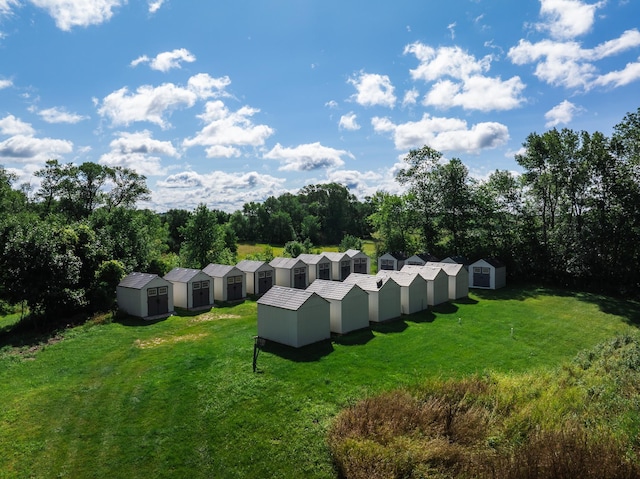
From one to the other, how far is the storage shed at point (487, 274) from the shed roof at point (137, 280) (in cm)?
2952

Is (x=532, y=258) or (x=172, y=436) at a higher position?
(x=532, y=258)

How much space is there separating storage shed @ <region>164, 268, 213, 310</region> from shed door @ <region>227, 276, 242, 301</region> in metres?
1.95

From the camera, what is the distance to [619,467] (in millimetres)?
9086

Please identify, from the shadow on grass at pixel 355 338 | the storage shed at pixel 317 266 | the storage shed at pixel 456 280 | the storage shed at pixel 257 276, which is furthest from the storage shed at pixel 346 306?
the storage shed at pixel 317 266

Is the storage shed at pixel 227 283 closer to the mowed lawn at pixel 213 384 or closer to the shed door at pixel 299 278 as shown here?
the mowed lawn at pixel 213 384

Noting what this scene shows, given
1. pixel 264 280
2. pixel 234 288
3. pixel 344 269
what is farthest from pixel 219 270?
pixel 344 269

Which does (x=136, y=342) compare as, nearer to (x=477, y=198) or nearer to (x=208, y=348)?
→ (x=208, y=348)

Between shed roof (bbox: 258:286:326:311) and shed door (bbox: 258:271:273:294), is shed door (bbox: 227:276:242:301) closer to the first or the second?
shed door (bbox: 258:271:273:294)

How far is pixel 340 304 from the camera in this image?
23.1m

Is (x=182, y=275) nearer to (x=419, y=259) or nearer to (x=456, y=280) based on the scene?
(x=456, y=280)

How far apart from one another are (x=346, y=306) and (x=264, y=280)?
15.0 m

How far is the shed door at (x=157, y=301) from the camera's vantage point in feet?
90.2

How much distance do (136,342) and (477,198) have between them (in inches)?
1543

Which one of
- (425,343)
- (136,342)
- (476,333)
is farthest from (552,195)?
(136,342)
